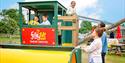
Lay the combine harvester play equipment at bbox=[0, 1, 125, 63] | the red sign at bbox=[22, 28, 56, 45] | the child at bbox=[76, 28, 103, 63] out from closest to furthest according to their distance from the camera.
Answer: the child at bbox=[76, 28, 103, 63] → the combine harvester play equipment at bbox=[0, 1, 125, 63] → the red sign at bbox=[22, 28, 56, 45]

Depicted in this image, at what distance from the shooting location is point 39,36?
25.1 feet

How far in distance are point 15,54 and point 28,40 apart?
117 inches

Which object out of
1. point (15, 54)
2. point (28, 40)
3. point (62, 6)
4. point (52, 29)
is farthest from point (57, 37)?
point (15, 54)

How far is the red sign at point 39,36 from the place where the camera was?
7578mm

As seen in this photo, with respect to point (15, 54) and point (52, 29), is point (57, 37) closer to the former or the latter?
point (52, 29)

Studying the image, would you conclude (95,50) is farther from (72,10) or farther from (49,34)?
(49,34)

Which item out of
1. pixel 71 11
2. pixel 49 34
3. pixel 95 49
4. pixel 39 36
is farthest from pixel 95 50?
pixel 39 36

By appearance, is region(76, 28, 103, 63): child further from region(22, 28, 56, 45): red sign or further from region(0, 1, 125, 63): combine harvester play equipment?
region(22, 28, 56, 45): red sign

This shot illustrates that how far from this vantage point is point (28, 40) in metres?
7.73

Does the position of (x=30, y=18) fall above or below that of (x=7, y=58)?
above

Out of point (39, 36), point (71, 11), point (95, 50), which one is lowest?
point (95, 50)

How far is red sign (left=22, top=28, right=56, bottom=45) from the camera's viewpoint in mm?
7578

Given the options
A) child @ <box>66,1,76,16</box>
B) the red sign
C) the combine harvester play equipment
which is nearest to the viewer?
the combine harvester play equipment

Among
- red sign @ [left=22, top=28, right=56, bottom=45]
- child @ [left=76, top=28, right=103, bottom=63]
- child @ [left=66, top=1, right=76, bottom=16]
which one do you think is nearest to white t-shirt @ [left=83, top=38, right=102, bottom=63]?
child @ [left=76, top=28, right=103, bottom=63]
